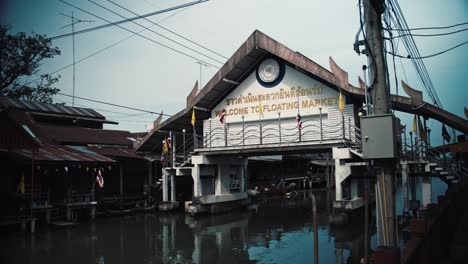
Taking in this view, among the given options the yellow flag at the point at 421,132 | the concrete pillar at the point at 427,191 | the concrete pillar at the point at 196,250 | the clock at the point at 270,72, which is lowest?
the concrete pillar at the point at 196,250

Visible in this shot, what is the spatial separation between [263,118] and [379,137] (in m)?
16.0

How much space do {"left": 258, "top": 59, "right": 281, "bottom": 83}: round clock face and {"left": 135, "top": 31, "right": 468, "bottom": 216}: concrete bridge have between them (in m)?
0.06

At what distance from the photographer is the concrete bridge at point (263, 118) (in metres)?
18.2

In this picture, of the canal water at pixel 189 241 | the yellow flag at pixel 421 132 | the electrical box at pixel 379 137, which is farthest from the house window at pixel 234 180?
the electrical box at pixel 379 137

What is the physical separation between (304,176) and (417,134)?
2447 centimetres

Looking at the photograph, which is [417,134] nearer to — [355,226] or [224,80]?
[355,226]

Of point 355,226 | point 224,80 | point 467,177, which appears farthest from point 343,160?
point 224,80

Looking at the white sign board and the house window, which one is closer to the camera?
the white sign board

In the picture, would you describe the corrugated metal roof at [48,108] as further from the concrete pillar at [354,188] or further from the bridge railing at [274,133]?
the concrete pillar at [354,188]

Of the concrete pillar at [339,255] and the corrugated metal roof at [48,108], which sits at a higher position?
the corrugated metal roof at [48,108]

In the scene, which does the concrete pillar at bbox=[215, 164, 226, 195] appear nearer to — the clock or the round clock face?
the clock

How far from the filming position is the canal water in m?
11.7

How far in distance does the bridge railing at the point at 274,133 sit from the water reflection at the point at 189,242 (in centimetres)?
430

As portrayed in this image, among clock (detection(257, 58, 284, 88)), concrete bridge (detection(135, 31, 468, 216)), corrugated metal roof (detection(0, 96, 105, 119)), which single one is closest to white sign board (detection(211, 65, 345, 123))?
concrete bridge (detection(135, 31, 468, 216))
